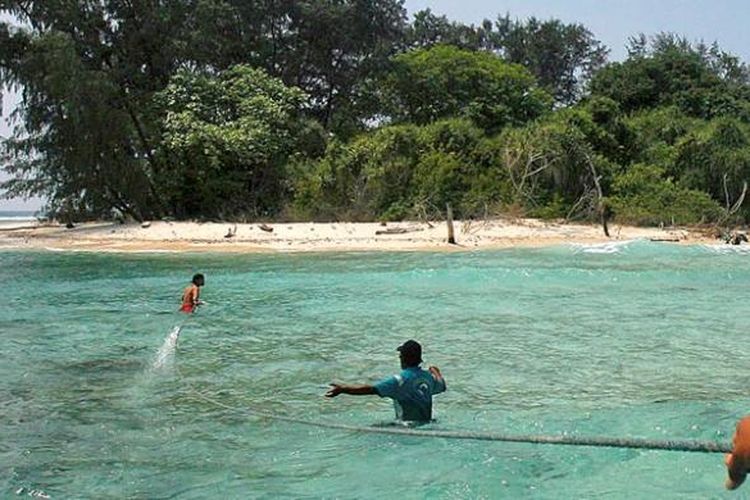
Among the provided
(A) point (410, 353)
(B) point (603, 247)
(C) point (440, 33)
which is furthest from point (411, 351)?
(C) point (440, 33)

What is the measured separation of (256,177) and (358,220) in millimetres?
6123

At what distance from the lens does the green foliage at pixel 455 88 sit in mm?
42969

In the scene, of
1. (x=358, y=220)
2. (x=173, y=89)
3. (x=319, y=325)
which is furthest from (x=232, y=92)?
(x=319, y=325)

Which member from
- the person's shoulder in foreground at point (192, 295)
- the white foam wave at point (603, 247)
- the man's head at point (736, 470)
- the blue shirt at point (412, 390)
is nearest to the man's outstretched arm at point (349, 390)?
the blue shirt at point (412, 390)

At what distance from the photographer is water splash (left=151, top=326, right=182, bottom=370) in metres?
11.8

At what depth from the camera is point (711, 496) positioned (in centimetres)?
669

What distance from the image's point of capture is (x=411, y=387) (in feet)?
25.8

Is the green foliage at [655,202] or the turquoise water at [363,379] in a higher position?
the green foliage at [655,202]

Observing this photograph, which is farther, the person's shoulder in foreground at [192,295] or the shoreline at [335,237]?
the shoreline at [335,237]

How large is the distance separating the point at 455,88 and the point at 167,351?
110 feet

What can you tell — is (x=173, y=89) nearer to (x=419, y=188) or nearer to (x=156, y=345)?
(x=419, y=188)

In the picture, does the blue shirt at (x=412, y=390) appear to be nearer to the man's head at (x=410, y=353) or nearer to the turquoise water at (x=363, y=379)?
the man's head at (x=410, y=353)

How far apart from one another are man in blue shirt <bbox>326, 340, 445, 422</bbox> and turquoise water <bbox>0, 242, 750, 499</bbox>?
304mm

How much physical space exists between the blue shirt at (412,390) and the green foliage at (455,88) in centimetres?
3505
